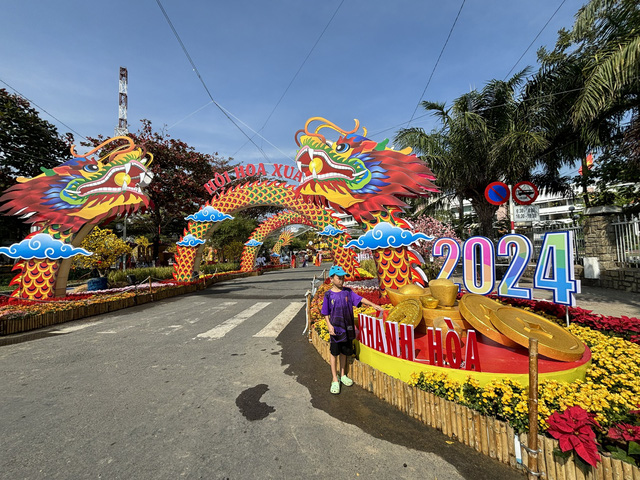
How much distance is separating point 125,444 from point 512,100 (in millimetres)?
15909

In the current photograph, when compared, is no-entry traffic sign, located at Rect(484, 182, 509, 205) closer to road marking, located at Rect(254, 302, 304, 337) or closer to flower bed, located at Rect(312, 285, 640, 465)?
flower bed, located at Rect(312, 285, 640, 465)

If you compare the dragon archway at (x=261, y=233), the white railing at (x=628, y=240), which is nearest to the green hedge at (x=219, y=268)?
the dragon archway at (x=261, y=233)

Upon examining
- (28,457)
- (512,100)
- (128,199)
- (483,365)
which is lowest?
(28,457)

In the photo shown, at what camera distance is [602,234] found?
1050 cm

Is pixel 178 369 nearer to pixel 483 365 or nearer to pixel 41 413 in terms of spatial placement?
pixel 41 413

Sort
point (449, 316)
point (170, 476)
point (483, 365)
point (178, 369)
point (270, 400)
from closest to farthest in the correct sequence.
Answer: point (170, 476) < point (483, 365) < point (270, 400) < point (449, 316) < point (178, 369)

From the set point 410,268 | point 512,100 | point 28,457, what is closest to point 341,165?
point 410,268

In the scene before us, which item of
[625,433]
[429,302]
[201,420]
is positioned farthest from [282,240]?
[625,433]

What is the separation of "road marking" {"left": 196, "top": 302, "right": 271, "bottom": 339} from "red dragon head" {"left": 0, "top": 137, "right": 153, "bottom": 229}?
18.8 feet

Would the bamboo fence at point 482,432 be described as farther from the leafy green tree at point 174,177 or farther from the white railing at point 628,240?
the leafy green tree at point 174,177

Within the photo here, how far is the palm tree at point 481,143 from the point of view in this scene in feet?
38.7

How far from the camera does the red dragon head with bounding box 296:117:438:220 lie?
9.39m

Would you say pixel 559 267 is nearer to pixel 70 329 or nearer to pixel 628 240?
pixel 628 240

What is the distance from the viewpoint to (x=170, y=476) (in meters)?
2.63
